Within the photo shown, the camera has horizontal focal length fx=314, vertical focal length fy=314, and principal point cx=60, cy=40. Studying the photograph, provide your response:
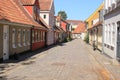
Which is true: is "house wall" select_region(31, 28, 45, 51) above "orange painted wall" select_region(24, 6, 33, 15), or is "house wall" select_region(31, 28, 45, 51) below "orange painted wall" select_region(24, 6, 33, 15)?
below

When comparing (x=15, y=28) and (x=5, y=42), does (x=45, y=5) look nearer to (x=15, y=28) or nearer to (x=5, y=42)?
(x=15, y=28)

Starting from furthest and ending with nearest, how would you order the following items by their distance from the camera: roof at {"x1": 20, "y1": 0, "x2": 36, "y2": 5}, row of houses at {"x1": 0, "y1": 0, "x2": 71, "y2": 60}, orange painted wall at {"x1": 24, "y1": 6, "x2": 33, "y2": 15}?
1. roof at {"x1": 20, "y1": 0, "x2": 36, "y2": 5}
2. orange painted wall at {"x1": 24, "y1": 6, "x2": 33, "y2": 15}
3. row of houses at {"x1": 0, "y1": 0, "x2": 71, "y2": 60}

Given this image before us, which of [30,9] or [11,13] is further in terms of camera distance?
[30,9]

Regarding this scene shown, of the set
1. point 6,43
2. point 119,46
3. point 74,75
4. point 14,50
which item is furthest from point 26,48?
point 74,75

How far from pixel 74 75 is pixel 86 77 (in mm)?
732

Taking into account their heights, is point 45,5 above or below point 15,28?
above

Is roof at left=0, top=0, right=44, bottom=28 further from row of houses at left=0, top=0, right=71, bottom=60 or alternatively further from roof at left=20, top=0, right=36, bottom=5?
roof at left=20, top=0, right=36, bottom=5

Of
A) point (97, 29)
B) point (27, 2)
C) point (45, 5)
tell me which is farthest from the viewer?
point (45, 5)

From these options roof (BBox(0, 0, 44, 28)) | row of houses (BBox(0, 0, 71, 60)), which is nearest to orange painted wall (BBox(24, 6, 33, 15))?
row of houses (BBox(0, 0, 71, 60))

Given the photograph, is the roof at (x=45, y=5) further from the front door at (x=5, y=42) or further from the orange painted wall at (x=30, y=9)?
the front door at (x=5, y=42)

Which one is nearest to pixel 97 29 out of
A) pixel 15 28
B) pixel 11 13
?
pixel 15 28

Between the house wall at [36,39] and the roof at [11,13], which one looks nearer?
the roof at [11,13]

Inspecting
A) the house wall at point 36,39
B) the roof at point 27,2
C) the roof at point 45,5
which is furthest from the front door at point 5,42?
the roof at point 45,5

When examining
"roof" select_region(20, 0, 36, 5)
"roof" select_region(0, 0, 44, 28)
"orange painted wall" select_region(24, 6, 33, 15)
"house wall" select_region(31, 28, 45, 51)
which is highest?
"roof" select_region(20, 0, 36, 5)
